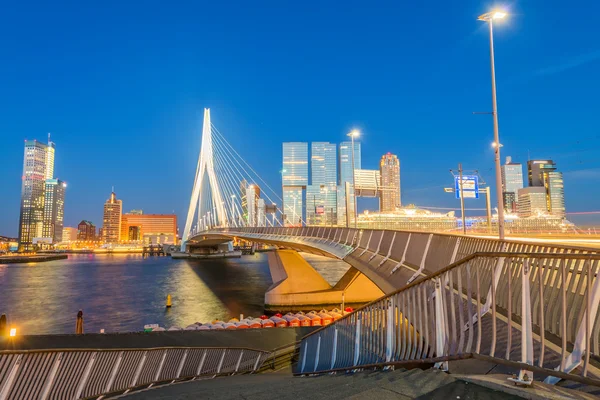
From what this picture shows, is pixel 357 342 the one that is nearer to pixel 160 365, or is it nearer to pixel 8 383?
pixel 160 365

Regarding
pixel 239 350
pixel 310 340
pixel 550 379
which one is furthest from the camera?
pixel 239 350

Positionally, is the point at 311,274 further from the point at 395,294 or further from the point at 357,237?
the point at 395,294

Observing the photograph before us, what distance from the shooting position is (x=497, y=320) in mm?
5102

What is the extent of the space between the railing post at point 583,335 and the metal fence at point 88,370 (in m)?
6.24

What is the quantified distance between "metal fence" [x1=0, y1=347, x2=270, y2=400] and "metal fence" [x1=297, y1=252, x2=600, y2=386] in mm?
3704

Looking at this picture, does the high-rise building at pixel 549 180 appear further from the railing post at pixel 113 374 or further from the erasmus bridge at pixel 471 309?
the railing post at pixel 113 374

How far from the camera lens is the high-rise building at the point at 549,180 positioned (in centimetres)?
10319

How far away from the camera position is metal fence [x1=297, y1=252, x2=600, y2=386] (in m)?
3.39

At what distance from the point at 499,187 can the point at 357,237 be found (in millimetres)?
6018

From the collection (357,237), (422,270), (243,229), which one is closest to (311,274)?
(243,229)

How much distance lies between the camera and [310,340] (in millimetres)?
11648

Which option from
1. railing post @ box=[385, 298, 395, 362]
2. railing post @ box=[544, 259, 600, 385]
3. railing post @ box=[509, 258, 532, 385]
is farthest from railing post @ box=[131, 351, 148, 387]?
railing post @ box=[544, 259, 600, 385]

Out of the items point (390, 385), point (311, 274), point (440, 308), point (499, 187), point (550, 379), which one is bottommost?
point (311, 274)

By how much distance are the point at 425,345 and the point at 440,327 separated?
0.33 meters
